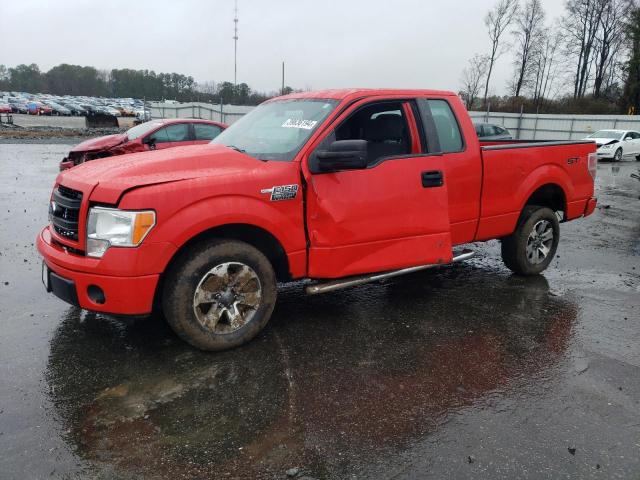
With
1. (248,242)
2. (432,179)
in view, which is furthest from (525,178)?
(248,242)

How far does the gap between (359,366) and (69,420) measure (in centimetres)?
195

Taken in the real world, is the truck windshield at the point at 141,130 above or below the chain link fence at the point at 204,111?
below

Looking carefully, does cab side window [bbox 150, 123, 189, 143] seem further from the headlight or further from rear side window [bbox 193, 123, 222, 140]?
the headlight

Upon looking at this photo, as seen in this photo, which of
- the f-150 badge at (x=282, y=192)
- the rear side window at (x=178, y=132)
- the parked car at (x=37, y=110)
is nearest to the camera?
the f-150 badge at (x=282, y=192)

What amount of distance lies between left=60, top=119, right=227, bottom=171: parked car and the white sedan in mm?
19825

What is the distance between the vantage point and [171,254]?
11.8 ft

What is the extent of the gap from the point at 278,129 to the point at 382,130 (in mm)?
986

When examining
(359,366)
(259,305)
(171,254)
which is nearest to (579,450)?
(359,366)

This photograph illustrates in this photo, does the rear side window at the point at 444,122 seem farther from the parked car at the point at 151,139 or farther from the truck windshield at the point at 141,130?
the truck windshield at the point at 141,130

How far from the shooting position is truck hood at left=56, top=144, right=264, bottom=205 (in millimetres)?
3578

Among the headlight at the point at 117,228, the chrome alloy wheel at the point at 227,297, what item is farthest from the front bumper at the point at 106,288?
the chrome alloy wheel at the point at 227,297

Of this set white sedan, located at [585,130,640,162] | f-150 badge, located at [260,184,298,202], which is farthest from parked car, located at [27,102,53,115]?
f-150 badge, located at [260,184,298,202]

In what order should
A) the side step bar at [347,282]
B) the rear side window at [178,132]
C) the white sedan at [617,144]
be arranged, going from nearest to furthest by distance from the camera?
the side step bar at [347,282] < the rear side window at [178,132] < the white sedan at [617,144]

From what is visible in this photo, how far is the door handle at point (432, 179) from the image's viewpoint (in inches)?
181
